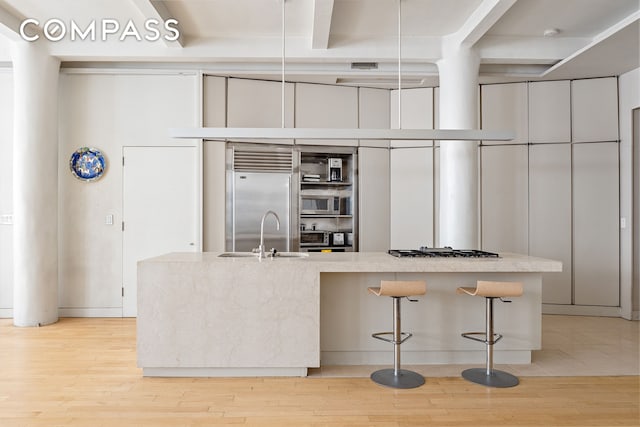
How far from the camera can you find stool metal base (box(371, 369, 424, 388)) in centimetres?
332

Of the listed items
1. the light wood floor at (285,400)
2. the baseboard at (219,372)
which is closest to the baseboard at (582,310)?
the light wood floor at (285,400)

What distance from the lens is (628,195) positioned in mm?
5457

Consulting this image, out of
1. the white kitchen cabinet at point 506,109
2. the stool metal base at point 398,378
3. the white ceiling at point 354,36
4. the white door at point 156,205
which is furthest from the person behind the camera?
the white kitchen cabinet at point 506,109

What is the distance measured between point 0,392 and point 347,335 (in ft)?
8.00

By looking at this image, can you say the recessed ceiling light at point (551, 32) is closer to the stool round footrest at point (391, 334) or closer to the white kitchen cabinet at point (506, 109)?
the white kitchen cabinet at point (506, 109)

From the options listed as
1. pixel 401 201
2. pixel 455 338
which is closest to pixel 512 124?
pixel 401 201

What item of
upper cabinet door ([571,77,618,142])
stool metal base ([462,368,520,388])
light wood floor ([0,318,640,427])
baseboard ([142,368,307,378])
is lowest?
light wood floor ([0,318,640,427])

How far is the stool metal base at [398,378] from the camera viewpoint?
332 centimetres

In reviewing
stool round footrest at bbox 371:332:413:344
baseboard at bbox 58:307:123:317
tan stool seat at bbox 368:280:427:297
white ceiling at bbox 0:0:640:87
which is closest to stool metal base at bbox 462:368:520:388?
stool round footrest at bbox 371:332:413:344

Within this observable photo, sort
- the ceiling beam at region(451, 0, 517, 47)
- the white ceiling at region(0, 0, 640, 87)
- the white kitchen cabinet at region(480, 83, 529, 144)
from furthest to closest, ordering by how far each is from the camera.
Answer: the white kitchen cabinet at region(480, 83, 529, 144)
the white ceiling at region(0, 0, 640, 87)
the ceiling beam at region(451, 0, 517, 47)

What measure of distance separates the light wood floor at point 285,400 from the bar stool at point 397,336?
0.09 meters

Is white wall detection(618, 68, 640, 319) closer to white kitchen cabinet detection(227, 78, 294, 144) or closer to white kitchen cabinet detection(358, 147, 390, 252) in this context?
white kitchen cabinet detection(358, 147, 390, 252)

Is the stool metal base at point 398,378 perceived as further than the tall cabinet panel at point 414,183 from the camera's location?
No

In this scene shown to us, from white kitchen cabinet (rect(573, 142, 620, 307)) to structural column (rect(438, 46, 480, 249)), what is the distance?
5.15ft
